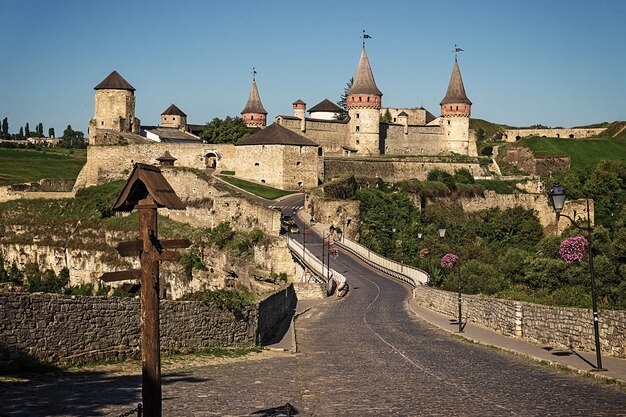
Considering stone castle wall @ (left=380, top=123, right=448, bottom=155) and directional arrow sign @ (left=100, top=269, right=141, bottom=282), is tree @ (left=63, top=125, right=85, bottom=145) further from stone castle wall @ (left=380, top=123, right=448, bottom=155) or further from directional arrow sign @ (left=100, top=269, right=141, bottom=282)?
directional arrow sign @ (left=100, top=269, right=141, bottom=282)

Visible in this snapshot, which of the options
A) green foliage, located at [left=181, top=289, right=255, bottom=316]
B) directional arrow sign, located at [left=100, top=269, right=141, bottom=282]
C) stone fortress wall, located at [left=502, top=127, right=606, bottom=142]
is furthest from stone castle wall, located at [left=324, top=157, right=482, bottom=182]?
directional arrow sign, located at [left=100, top=269, right=141, bottom=282]

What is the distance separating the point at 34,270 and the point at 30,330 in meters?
43.5

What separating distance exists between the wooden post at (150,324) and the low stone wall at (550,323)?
11.1m

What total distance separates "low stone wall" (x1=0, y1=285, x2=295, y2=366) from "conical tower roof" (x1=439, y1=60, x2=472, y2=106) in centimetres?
8198

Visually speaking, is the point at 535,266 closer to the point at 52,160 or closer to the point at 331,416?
the point at 331,416

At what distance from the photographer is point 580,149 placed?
107 m

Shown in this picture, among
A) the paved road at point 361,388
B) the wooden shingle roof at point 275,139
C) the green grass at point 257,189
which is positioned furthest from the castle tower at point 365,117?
the paved road at point 361,388

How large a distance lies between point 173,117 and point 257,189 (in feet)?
118

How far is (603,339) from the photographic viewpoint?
19.3m

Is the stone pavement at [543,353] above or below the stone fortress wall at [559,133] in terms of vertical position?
below

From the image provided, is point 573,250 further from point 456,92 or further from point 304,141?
point 456,92

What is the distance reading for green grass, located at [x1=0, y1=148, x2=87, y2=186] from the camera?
9000cm

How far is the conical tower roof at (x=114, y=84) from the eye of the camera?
260ft

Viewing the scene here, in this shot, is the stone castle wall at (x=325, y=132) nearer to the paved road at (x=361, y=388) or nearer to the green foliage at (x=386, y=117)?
the green foliage at (x=386, y=117)
